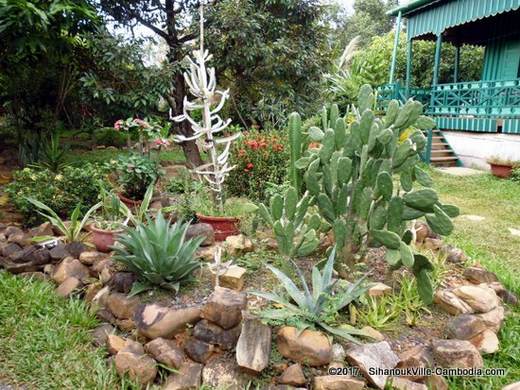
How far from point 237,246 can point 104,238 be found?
1096 mm

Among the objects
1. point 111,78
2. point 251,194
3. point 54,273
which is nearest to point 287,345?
point 54,273

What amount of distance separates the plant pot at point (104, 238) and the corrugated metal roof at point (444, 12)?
25.9ft

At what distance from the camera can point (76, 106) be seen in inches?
294

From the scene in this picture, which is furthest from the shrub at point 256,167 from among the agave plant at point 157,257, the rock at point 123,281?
the rock at point 123,281

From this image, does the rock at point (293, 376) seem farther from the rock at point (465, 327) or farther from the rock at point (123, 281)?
the rock at point (123, 281)

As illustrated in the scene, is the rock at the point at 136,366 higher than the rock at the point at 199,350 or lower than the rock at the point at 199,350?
lower

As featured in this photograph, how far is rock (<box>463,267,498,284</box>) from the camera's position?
9.61ft

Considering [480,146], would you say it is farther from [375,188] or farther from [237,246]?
[237,246]

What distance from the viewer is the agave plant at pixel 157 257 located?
254 cm

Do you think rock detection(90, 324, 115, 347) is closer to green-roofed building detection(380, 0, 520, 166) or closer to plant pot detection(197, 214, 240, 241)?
plant pot detection(197, 214, 240, 241)

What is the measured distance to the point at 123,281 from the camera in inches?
105

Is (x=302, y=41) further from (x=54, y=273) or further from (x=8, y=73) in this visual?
(x=54, y=273)

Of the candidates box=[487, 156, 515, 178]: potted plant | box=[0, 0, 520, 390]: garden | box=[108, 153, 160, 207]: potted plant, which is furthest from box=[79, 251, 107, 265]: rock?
box=[487, 156, 515, 178]: potted plant

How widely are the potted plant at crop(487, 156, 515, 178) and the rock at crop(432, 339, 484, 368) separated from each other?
6200 mm
